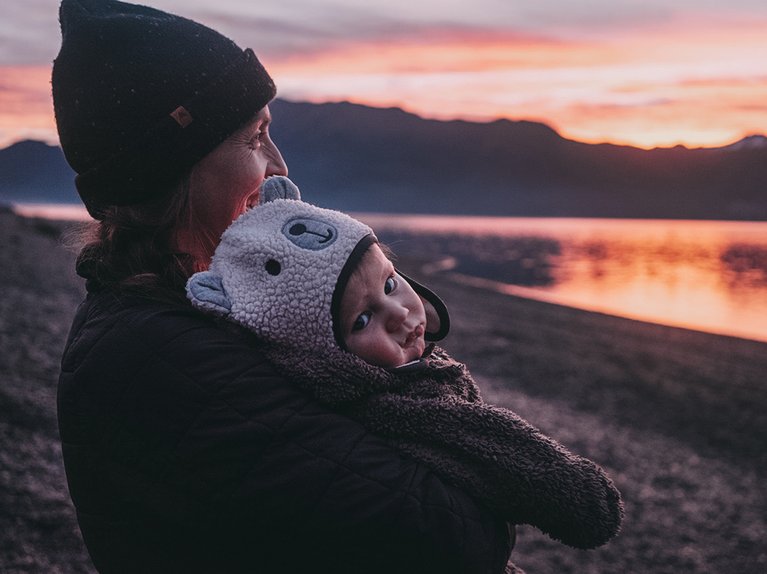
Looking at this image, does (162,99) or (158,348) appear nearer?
(158,348)

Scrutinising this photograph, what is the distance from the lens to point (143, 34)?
1.41 m

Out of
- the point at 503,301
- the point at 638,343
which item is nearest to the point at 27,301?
the point at 638,343

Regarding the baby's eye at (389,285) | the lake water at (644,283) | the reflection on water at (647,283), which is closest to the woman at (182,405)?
the baby's eye at (389,285)

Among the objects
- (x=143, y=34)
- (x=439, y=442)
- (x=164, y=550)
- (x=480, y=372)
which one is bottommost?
(x=480, y=372)

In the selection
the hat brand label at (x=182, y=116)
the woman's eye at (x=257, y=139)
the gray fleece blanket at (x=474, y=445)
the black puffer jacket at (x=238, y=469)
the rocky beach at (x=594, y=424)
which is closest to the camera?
the black puffer jacket at (x=238, y=469)

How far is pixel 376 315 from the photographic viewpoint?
1318 millimetres

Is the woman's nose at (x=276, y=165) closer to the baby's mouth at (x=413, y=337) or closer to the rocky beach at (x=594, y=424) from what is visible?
the baby's mouth at (x=413, y=337)

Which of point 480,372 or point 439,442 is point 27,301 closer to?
point 480,372

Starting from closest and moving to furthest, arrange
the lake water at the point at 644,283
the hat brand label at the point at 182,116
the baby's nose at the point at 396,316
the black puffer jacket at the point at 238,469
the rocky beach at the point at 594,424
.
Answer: the black puffer jacket at the point at 238,469 < the baby's nose at the point at 396,316 < the hat brand label at the point at 182,116 < the rocky beach at the point at 594,424 < the lake water at the point at 644,283

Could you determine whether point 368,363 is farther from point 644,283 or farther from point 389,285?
point 644,283

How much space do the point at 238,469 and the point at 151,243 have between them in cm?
60

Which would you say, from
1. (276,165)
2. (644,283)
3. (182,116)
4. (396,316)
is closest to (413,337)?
(396,316)

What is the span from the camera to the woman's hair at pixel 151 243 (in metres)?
1.41

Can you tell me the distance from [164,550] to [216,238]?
2.25 ft
